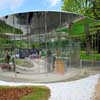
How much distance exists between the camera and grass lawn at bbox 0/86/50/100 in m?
6.59

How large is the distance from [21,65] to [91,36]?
5.38 meters

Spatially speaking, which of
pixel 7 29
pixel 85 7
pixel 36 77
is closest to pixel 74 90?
pixel 36 77

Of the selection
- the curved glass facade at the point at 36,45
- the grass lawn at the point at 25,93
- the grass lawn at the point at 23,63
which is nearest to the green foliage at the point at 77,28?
the curved glass facade at the point at 36,45

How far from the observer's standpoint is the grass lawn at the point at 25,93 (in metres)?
6.59

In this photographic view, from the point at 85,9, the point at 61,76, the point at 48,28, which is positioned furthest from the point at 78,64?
the point at 85,9

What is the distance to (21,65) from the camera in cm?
960

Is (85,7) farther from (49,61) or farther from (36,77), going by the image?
(36,77)

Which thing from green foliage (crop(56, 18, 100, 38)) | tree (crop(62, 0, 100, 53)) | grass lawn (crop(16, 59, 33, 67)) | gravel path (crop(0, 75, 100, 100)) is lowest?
gravel path (crop(0, 75, 100, 100))

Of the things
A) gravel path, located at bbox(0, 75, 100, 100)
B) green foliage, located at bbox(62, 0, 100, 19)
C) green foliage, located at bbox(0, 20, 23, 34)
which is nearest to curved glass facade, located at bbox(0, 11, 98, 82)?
green foliage, located at bbox(0, 20, 23, 34)

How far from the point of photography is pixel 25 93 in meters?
7.13

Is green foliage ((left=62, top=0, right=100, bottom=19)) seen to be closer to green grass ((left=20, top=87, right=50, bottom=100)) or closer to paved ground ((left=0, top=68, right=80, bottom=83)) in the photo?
A: paved ground ((left=0, top=68, right=80, bottom=83))

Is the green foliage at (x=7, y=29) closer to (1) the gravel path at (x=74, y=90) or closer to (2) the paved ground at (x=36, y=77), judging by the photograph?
(2) the paved ground at (x=36, y=77)

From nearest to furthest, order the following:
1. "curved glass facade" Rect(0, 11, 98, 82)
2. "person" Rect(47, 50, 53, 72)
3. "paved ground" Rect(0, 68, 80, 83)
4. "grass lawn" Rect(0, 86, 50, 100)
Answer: "grass lawn" Rect(0, 86, 50, 100)
"paved ground" Rect(0, 68, 80, 83)
"curved glass facade" Rect(0, 11, 98, 82)
"person" Rect(47, 50, 53, 72)

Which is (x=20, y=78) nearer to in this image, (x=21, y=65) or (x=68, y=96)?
(x=21, y=65)
